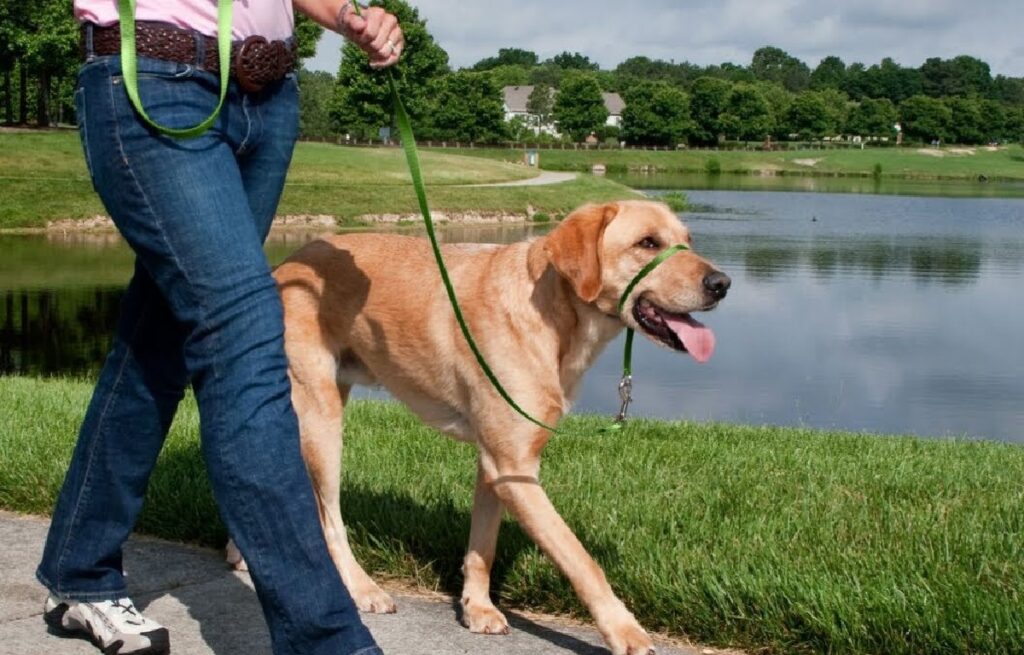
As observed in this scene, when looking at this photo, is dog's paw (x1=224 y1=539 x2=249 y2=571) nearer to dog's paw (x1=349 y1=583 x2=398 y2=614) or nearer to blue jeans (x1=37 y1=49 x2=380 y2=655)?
dog's paw (x1=349 y1=583 x2=398 y2=614)

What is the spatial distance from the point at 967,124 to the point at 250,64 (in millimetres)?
158863

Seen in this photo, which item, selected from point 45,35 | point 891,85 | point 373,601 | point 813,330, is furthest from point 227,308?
point 891,85

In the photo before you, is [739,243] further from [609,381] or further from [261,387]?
[261,387]

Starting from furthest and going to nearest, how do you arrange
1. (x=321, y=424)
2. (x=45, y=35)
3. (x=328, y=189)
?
(x=45, y=35) < (x=328, y=189) < (x=321, y=424)

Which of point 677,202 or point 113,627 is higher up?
point 113,627

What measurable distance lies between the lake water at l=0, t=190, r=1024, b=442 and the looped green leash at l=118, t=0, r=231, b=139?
9126mm

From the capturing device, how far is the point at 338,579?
281 centimetres

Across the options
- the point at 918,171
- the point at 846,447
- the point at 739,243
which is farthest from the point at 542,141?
the point at 846,447

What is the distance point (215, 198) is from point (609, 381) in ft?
37.3

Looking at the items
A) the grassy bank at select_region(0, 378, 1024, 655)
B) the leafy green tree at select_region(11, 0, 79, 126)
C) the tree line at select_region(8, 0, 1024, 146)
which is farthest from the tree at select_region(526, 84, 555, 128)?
the grassy bank at select_region(0, 378, 1024, 655)

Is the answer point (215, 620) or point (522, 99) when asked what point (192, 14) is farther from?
point (522, 99)

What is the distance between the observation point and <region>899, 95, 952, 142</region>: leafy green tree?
149m

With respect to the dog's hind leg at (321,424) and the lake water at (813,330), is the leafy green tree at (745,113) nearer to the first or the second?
the lake water at (813,330)

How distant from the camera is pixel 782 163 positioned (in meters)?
100
